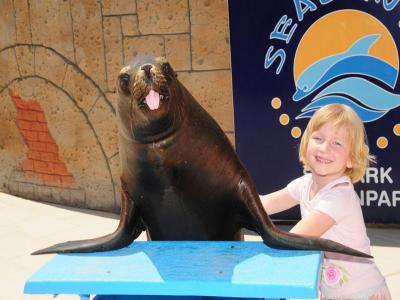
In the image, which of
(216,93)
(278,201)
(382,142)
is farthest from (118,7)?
(278,201)

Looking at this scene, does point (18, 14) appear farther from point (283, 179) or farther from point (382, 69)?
point (382, 69)

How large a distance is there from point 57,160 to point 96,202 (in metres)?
0.67

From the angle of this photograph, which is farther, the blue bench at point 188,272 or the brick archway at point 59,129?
the brick archway at point 59,129

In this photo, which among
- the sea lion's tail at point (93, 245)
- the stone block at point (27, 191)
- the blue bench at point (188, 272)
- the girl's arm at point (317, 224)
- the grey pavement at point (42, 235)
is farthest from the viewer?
the stone block at point (27, 191)

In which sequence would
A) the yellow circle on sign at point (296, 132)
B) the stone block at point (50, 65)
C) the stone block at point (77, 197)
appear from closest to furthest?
the yellow circle on sign at point (296, 132) < the stone block at point (50, 65) < the stone block at point (77, 197)

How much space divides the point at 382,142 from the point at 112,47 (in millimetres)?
2609

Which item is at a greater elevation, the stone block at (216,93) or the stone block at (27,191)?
the stone block at (216,93)

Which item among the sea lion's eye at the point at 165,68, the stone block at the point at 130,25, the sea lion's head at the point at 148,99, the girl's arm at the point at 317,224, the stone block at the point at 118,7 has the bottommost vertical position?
the girl's arm at the point at 317,224

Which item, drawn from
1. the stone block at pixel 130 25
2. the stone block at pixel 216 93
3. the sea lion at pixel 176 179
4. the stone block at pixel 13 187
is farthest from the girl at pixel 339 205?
the stone block at pixel 13 187

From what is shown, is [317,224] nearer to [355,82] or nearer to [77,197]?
[355,82]

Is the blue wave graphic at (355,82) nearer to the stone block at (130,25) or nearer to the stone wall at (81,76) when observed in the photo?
the stone wall at (81,76)

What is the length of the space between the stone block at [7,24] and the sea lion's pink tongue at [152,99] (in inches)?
194

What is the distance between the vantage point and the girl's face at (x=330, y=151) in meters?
2.42

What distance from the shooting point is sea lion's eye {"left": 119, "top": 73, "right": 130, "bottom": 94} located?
237 centimetres
